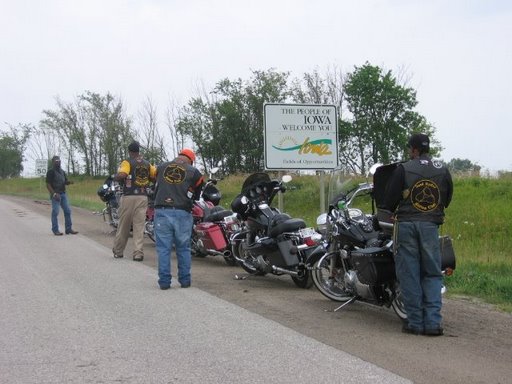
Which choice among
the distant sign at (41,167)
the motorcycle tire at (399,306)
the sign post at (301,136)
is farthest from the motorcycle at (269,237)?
the distant sign at (41,167)

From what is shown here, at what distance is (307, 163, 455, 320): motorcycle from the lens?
6.70m

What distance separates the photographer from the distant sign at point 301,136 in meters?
12.7

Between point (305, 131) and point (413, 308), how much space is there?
690 cm

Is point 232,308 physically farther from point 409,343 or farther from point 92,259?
point 92,259

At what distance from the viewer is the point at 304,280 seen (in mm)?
8938

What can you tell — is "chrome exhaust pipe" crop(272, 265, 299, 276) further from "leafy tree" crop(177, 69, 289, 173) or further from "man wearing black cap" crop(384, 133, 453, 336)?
"leafy tree" crop(177, 69, 289, 173)

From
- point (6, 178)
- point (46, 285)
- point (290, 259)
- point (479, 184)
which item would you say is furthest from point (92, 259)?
point (6, 178)

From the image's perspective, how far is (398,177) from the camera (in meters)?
6.25

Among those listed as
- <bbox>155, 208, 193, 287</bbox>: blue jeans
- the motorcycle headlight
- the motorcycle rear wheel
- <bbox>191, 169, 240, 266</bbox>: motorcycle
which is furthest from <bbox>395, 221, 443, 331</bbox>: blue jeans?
the motorcycle rear wheel

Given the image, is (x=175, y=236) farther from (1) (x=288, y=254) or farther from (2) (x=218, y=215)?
(2) (x=218, y=215)

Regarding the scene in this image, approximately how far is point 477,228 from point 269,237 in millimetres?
7489

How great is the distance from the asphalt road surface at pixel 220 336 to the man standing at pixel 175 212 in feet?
1.38

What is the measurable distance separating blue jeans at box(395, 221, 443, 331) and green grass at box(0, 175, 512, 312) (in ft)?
6.06

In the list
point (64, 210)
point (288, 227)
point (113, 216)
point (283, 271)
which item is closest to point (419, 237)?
point (288, 227)
